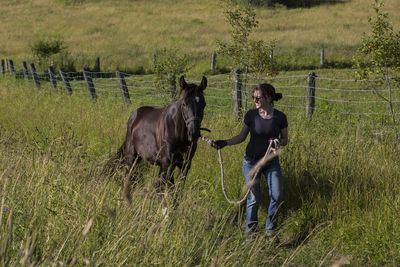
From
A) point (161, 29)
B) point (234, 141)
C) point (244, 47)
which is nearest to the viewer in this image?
point (234, 141)

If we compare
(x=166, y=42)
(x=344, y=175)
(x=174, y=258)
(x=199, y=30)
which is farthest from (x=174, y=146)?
(x=199, y=30)

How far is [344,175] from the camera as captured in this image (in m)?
6.87

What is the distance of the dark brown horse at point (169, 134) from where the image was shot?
21.0ft

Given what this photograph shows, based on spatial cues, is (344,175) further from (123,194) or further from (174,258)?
(174,258)

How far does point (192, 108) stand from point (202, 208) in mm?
1708

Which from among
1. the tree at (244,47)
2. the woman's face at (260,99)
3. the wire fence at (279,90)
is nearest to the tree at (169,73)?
the wire fence at (279,90)

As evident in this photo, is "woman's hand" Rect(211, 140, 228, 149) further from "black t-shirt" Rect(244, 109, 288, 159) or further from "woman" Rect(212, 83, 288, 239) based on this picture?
"black t-shirt" Rect(244, 109, 288, 159)

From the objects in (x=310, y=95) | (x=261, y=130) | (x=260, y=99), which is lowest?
(x=310, y=95)

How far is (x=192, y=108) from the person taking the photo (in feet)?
20.9

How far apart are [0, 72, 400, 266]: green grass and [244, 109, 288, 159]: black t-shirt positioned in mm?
622

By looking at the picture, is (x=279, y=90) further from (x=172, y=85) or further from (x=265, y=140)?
(x=265, y=140)

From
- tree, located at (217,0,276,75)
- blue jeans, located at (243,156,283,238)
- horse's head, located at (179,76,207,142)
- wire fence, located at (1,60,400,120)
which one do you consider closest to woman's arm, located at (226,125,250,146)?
blue jeans, located at (243,156,283,238)

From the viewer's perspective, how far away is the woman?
20.0 feet

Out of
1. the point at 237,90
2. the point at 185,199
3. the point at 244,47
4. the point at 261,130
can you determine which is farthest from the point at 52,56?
the point at 185,199
